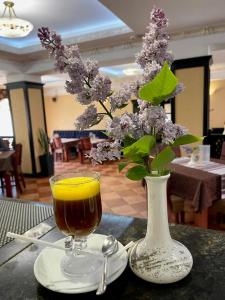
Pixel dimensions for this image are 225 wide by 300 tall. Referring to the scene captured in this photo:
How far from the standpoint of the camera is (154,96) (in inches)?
19.8

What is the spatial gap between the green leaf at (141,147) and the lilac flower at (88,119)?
0.36 ft

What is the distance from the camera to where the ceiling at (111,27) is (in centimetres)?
243

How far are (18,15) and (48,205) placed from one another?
275 cm

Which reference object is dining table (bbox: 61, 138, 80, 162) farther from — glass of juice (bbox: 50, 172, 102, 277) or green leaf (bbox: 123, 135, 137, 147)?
green leaf (bbox: 123, 135, 137, 147)

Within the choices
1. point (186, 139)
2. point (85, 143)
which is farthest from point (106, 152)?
point (85, 143)

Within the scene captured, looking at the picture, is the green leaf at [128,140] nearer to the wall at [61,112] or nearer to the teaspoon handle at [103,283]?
the teaspoon handle at [103,283]

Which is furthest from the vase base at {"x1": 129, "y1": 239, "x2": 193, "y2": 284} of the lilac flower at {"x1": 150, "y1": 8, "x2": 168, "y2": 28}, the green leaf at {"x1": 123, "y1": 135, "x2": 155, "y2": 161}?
the lilac flower at {"x1": 150, "y1": 8, "x2": 168, "y2": 28}

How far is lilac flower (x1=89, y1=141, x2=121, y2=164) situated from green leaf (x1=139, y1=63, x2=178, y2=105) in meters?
0.12

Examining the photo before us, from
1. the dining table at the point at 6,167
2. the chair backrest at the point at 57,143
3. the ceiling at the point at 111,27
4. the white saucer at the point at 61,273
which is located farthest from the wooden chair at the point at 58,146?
the white saucer at the point at 61,273

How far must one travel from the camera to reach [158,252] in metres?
0.59

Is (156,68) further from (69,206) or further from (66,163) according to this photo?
(66,163)

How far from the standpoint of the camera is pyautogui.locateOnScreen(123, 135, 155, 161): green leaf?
509 mm

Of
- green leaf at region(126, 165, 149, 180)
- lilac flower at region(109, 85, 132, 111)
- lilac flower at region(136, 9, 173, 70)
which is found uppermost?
lilac flower at region(136, 9, 173, 70)

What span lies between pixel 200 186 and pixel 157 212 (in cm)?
145
